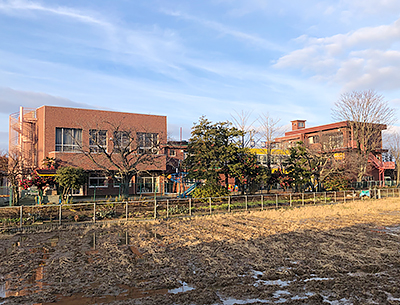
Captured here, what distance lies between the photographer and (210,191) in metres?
25.4

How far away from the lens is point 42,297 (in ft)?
24.1

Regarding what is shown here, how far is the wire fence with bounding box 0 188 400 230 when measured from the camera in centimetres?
1838

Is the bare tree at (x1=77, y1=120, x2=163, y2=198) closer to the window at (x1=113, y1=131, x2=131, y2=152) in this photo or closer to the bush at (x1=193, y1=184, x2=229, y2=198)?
the window at (x1=113, y1=131, x2=131, y2=152)

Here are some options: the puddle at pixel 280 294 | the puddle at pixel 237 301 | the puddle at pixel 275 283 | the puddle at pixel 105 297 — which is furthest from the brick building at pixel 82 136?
the puddle at pixel 237 301

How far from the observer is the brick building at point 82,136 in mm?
34625

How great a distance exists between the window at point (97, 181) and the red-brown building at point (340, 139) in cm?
1948

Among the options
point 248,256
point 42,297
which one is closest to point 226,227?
point 248,256

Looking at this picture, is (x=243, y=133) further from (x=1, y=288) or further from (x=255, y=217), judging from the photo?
(x=1, y=288)

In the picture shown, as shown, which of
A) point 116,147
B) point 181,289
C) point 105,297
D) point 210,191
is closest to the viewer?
point 105,297

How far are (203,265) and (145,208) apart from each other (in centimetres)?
1202

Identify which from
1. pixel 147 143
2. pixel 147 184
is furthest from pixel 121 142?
pixel 147 184

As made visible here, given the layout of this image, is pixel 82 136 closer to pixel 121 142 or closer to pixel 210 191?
pixel 121 142

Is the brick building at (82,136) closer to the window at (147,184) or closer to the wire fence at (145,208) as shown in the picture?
the window at (147,184)

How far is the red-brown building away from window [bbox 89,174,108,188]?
19483 mm
